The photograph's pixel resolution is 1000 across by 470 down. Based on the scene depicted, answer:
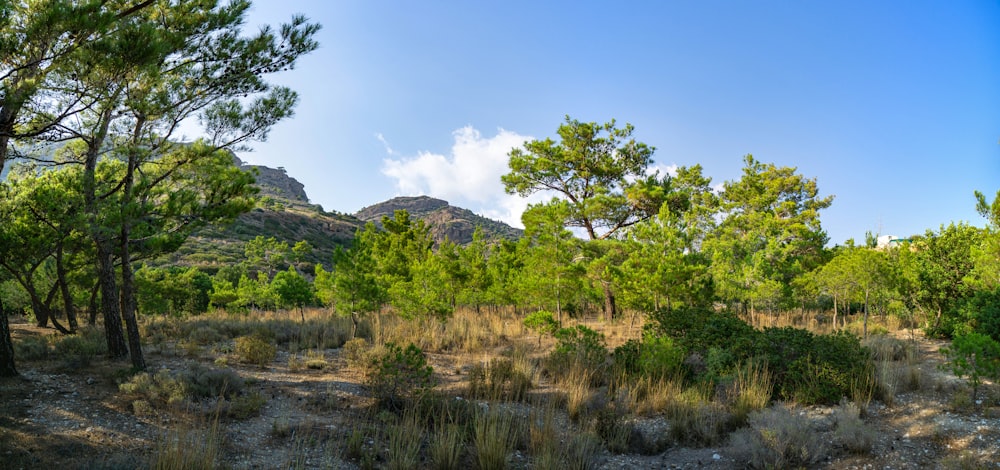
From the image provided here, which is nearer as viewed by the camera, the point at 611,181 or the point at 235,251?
the point at 611,181

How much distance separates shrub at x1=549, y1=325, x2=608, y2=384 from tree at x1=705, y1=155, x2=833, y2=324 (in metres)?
10.9

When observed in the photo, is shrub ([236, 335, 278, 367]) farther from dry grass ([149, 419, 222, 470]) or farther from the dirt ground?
Answer: dry grass ([149, 419, 222, 470])

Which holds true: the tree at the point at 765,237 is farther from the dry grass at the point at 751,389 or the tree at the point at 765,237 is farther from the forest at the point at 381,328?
the dry grass at the point at 751,389

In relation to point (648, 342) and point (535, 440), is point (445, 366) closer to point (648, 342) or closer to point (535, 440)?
point (648, 342)

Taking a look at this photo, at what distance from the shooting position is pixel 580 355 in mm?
9016

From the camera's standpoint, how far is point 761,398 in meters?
6.64

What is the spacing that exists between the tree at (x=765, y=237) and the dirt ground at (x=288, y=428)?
10.5 m

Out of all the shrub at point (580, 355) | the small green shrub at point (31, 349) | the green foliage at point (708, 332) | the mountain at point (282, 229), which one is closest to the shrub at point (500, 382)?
the shrub at point (580, 355)

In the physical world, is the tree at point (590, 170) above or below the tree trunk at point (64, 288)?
above

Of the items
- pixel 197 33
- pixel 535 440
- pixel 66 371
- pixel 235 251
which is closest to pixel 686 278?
pixel 535 440

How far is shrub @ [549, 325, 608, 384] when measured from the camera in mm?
8781

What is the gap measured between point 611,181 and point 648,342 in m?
11.3

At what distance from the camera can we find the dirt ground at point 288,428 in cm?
454

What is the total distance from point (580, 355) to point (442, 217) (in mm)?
120819
